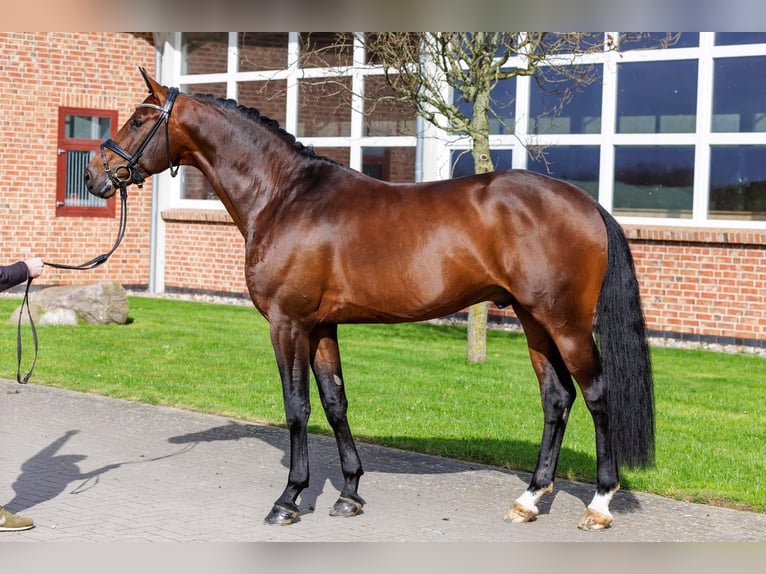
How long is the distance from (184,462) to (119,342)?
624 cm

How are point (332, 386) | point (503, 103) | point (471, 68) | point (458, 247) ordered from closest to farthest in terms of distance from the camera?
point (458, 247)
point (332, 386)
point (471, 68)
point (503, 103)

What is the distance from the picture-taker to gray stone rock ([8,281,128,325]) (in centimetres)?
1473

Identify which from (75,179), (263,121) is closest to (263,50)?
(75,179)

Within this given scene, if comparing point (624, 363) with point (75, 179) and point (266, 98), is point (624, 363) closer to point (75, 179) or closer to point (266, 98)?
point (266, 98)

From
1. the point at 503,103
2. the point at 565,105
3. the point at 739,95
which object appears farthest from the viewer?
the point at 503,103

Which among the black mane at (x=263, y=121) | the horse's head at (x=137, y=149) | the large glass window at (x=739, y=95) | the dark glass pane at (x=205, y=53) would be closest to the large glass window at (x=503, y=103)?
the large glass window at (x=739, y=95)

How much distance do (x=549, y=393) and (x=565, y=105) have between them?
374 inches

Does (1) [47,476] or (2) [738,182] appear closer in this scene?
(1) [47,476]

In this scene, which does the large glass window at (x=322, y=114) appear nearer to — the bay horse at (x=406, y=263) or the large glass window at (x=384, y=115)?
the large glass window at (x=384, y=115)

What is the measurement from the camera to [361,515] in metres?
6.18

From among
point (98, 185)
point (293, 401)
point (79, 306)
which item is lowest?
point (79, 306)

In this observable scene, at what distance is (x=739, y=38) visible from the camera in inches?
537

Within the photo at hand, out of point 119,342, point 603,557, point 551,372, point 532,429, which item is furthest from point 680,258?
point 603,557

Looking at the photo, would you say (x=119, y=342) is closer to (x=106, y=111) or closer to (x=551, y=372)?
(x=106, y=111)
